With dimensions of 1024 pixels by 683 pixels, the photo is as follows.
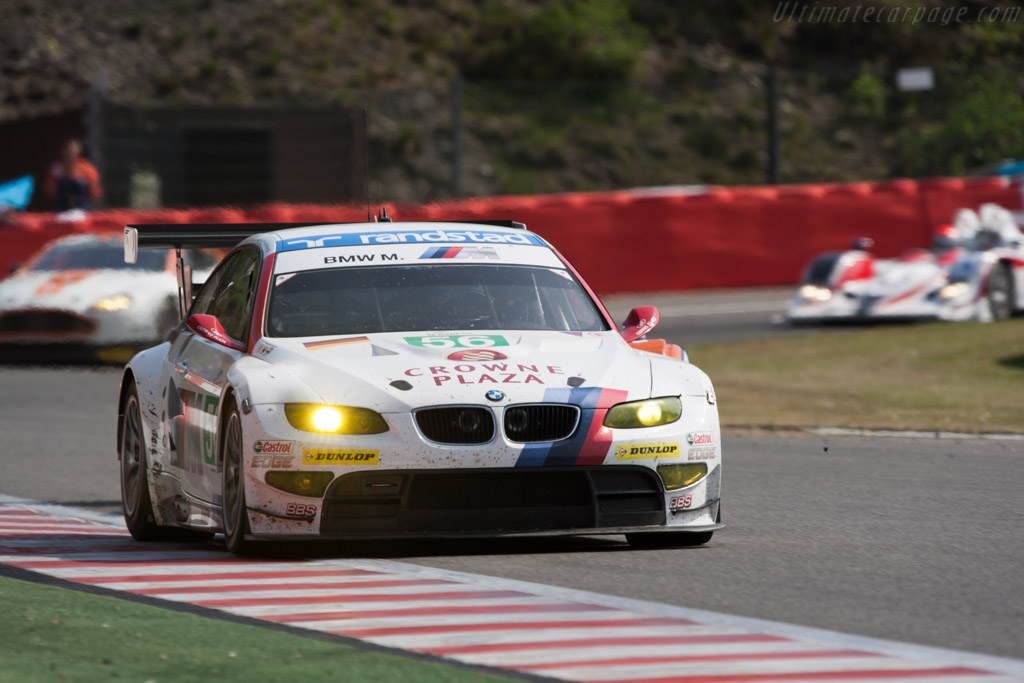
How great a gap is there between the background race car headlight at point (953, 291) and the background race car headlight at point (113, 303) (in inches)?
344

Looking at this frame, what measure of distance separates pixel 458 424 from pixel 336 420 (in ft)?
1.45

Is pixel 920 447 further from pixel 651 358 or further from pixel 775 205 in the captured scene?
pixel 775 205

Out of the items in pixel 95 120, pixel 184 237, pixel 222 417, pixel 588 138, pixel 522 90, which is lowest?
pixel 222 417

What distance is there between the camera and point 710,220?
24484mm

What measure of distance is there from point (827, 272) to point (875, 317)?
0.84 metres

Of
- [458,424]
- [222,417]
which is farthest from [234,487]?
[458,424]

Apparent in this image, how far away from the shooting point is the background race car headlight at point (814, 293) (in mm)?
20453

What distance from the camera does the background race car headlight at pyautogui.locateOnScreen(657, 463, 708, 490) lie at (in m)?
6.93

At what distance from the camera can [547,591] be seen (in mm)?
5996

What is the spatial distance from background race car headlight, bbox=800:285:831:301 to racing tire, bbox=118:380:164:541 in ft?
42.5

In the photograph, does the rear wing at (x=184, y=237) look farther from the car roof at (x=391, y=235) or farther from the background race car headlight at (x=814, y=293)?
the background race car headlight at (x=814, y=293)

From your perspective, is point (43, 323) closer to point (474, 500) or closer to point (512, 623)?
point (474, 500)

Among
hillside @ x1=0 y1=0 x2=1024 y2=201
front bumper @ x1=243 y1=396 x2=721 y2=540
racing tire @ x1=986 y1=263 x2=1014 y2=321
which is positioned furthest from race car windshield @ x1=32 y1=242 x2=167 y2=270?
hillside @ x1=0 y1=0 x2=1024 y2=201

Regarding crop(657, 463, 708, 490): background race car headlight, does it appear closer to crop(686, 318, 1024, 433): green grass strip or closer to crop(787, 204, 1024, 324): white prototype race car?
crop(686, 318, 1024, 433): green grass strip
